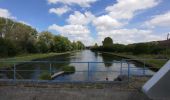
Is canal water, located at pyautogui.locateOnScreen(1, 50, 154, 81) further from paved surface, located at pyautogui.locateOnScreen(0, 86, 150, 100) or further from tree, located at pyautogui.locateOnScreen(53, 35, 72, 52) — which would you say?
tree, located at pyautogui.locateOnScreen(53, 35, 72, 52)

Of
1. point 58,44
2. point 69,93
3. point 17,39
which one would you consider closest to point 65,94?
point 69,93

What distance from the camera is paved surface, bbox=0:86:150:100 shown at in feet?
33.7

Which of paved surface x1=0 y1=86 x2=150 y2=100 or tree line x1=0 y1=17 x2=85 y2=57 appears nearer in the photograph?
paved surface x1=0 y1=86 x2=150 y2=100

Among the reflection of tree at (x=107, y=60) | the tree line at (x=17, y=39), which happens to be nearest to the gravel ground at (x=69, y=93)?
the reflection of tree at (x=107, y=60)

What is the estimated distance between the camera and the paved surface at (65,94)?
10273 mm

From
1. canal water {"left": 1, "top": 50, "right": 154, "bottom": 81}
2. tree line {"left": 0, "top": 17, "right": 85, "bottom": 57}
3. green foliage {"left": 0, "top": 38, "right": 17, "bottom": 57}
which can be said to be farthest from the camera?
tree line {"left": 0, "top": 17, "right": 85, "bottom": 57}

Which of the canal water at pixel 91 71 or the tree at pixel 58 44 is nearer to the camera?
the canal water at pixel 91 71

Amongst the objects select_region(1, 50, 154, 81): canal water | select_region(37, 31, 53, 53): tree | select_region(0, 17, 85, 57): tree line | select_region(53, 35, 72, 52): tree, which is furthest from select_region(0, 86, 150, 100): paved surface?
select_region(53, 35, 72, 52): tree

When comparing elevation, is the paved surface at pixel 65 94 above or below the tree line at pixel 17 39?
below

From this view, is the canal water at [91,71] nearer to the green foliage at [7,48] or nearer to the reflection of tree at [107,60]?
the reflection of tree at [107,60]

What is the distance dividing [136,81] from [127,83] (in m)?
0.83

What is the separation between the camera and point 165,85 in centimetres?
233

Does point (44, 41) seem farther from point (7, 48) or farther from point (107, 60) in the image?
point (107, 60)

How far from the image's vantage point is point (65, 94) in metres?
10.4
